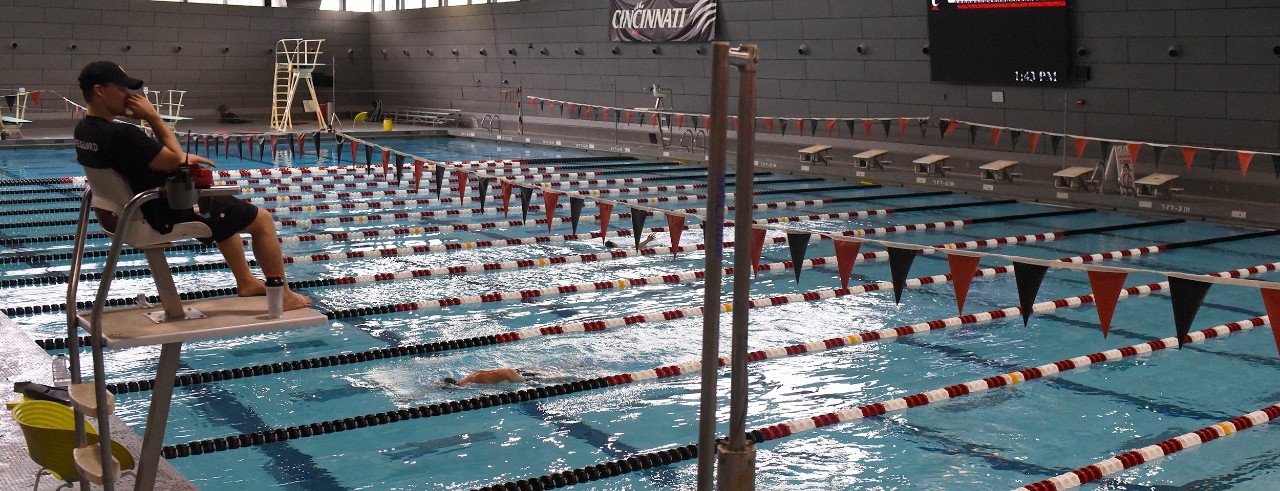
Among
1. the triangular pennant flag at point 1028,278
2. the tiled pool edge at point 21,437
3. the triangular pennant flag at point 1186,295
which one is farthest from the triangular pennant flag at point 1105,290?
the tiled pool edge at point 21,437

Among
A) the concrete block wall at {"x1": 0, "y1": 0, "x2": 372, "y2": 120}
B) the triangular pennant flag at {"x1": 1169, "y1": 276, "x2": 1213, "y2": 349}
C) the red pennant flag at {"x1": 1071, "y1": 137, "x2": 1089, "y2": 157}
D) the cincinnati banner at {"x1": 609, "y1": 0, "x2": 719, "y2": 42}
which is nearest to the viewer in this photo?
the triangular pennant flag at {"x1": 1169, "y1": 276, "x2": 1213, "y2": 349}

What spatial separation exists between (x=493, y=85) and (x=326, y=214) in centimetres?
1290

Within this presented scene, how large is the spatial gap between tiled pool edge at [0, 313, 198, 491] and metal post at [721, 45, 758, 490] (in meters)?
2.48

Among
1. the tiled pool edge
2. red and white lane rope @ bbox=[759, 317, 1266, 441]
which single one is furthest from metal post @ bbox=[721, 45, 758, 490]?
red and white lane rope @ bbox=[759, 317, 1266, 441]

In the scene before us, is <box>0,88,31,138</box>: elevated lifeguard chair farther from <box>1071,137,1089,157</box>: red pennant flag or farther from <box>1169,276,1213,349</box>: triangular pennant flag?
<box>1169,276,1213,349</box>: triangular pennant flag

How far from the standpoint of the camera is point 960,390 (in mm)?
5559

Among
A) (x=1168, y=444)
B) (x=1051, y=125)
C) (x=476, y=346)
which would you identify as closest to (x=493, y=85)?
(x=1051, y=125)

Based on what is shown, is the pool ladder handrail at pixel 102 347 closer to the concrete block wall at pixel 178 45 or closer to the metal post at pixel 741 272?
the metal post at pixel 741 272

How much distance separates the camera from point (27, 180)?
45.9 feet

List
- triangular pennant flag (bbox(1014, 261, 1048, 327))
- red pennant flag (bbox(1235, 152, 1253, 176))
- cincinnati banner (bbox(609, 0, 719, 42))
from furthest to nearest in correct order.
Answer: cincinnati banner (bbox(609, 0, 719, 42)), red pennant flag (bbox(1235, 152, 1253, 176)), triangular pennant flag (bbox(1014, 261, 1048, 327))

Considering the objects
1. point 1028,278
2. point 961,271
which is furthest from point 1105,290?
point 961,271

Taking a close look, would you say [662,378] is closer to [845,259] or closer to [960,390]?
[960,390]

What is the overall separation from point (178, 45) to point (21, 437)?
22.2 meters

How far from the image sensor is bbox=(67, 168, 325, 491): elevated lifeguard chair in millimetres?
2740
